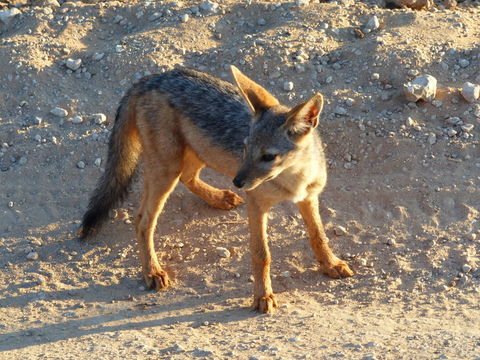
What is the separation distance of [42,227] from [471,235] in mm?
4578

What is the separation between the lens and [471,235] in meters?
7.88

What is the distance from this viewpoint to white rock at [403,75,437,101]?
351 inches

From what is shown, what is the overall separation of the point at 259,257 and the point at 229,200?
162cm

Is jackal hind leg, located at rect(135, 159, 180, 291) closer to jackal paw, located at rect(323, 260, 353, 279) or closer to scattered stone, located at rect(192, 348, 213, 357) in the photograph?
scattered stone, located at rect(192, 348, 213, 357)

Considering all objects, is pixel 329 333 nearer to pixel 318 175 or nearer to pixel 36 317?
pixel 318 175

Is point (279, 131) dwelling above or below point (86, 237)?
above

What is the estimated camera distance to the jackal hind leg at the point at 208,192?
27.6 ft

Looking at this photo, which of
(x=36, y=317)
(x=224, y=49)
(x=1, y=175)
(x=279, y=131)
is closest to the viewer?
(x=279, y=131)

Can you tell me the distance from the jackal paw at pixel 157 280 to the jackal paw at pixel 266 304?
1012 mm

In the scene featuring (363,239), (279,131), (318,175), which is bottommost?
(363,239)

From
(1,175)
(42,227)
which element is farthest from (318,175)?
(1,175)

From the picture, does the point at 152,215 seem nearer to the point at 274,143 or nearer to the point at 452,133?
the point at 274,143

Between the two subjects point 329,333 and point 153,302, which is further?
point 153,302

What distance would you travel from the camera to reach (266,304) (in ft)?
23.1
